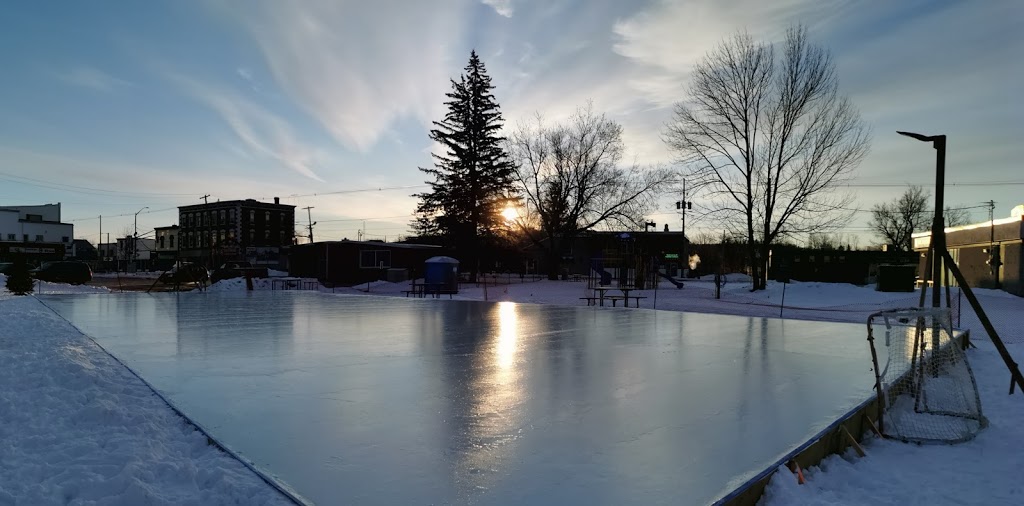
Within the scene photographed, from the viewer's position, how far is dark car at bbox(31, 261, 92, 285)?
3384 centimetres

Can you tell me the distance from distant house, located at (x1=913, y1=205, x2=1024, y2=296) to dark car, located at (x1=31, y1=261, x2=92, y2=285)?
48115 millimetres

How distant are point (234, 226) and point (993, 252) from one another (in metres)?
81.2

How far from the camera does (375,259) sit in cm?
3869

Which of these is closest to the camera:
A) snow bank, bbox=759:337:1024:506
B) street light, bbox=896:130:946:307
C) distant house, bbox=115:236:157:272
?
snow bank, bbox=759:337:1024:506

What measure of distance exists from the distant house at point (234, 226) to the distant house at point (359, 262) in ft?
136

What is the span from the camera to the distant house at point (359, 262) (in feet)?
122

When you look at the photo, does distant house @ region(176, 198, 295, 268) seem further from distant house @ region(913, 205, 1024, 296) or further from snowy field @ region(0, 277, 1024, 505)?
snowy field @ region(0, 277, 1024, 505)

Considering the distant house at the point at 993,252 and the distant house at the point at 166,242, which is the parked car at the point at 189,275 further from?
the distant house at the point at 166,242

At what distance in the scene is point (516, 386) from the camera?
18.4 ft

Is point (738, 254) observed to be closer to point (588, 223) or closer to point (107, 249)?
point (588, 223)

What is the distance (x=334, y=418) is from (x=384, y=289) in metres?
27.6

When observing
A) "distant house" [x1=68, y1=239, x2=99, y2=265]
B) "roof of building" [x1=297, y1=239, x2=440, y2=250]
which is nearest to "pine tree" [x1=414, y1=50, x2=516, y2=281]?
"roof of building" [x1=297, y1=239, x2=440, y2=250]

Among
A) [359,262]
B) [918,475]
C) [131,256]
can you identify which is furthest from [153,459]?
→ [131,256]

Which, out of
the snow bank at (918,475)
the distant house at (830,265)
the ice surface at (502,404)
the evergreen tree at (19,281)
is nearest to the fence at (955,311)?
the ice surface at (502,404)
